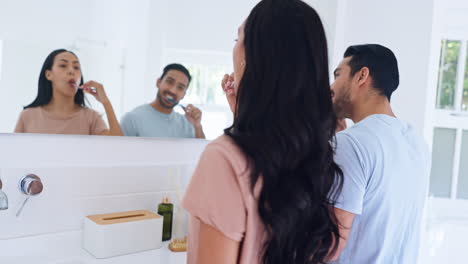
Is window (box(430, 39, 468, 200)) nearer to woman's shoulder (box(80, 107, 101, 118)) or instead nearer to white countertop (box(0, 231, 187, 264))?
white countertop (box(0, 231, 187, 264))

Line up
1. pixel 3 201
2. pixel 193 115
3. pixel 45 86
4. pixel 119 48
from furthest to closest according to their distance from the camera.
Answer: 1. pixel 193 115
2. pixel 119 48
3. pixel 45 86
4. pixel 3 201

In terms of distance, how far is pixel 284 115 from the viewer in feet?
2.10

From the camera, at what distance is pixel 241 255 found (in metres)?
0.66

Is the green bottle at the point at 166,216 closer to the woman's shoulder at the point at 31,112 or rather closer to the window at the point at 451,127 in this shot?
the woman's shoulder at the point at 31,112

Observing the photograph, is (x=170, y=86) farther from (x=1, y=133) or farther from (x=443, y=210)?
(x=443, y=210)

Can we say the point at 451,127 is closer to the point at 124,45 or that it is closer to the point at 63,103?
the point at 124,45

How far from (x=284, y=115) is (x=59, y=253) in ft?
3.16

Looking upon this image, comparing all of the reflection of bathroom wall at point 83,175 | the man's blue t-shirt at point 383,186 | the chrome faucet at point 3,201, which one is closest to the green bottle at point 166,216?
the reflection of bathroom wall at point 83,175

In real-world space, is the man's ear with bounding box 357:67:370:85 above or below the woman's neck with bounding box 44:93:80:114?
above

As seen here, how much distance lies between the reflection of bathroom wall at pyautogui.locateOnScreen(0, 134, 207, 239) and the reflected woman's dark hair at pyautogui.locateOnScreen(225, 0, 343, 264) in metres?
0.79

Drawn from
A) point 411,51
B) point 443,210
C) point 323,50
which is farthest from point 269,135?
point 443,210

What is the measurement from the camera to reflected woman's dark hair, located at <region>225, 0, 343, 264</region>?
2.07 feet

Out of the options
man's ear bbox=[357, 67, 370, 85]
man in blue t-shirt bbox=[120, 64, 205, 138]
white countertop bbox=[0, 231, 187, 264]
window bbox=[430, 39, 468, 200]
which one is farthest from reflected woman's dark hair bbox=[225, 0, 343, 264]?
window bbox=[430, 39, 468, 200]

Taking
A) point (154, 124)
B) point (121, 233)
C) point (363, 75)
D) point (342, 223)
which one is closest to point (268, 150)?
point (342, 223)
